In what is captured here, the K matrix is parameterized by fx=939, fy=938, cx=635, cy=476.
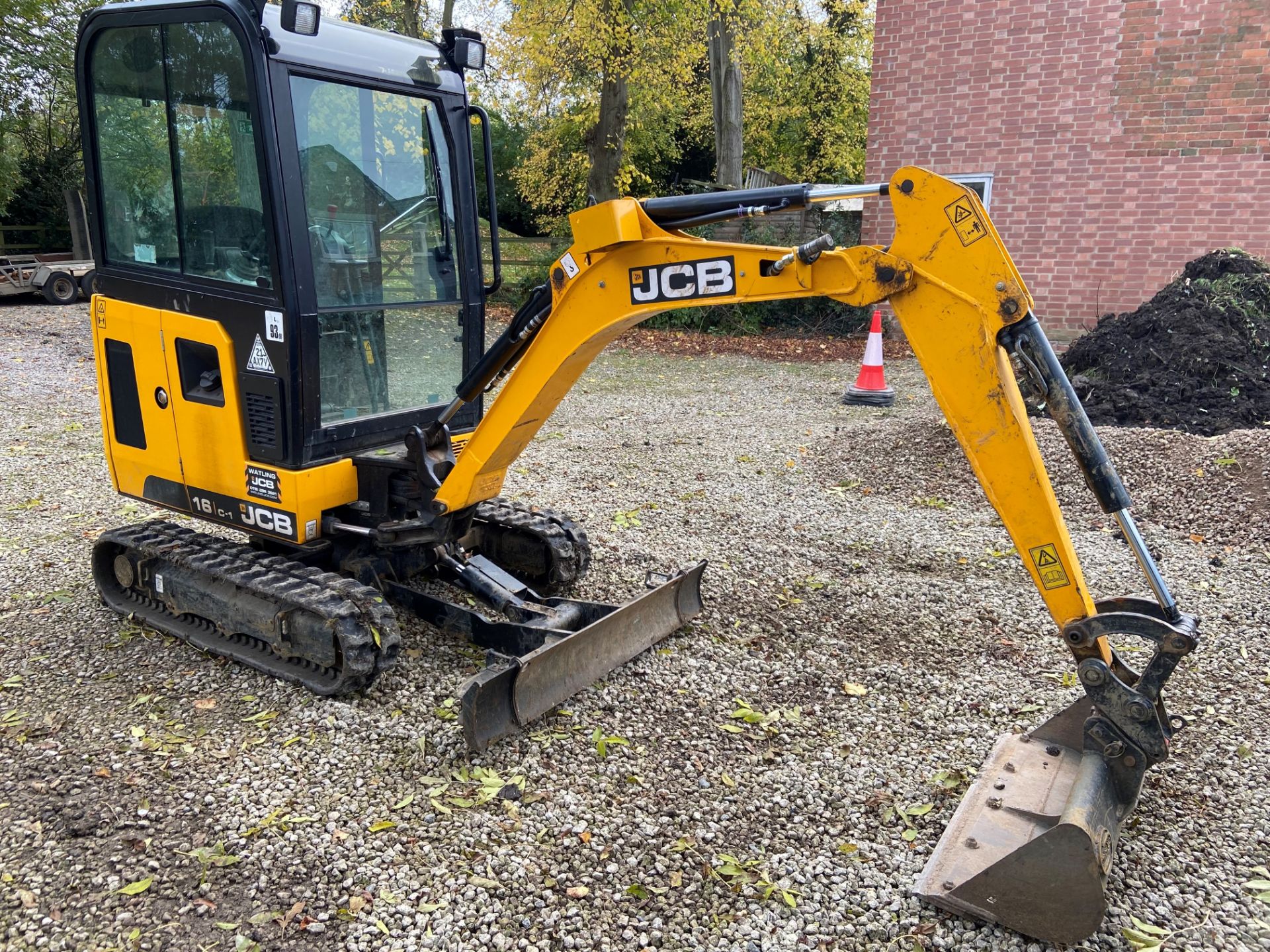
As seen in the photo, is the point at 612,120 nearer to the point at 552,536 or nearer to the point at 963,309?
the point at 552,536

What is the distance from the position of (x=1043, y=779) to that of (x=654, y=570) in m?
2.88

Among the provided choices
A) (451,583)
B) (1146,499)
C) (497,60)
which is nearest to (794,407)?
(1146,499)

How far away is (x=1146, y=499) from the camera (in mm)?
7031

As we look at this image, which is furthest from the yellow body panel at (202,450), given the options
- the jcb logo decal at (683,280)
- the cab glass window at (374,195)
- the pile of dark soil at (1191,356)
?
the pile of dark soil at (1191,356)

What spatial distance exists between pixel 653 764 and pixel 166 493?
9.48 ft

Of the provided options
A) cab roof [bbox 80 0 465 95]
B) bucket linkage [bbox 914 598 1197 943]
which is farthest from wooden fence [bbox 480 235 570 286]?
bucket linkage [bbox 914 598 1197 943]

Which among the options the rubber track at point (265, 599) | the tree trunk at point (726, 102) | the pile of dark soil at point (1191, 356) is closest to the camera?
the rubber track at point (265, 599)

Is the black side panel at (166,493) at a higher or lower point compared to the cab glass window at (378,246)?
lower

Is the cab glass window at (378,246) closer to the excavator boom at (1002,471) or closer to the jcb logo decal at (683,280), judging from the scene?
the excavator boom at (1002,471)

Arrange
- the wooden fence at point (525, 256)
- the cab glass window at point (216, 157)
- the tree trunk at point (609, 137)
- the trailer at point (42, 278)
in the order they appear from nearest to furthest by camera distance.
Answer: the cab glass window at point (216, 157) → the trailer at point (42, 278) → the tree trunk at point (609, 137) → the wooden fence at point (525, 256)

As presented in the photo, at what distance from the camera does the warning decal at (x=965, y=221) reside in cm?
302

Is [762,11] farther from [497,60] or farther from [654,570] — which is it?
[654,570]

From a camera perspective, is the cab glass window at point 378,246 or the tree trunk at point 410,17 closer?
the cab glass window at point 378,246

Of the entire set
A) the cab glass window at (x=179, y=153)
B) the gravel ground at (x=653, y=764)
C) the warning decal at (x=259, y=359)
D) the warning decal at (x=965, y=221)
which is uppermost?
the cab glass window at (x=179, y=153)
